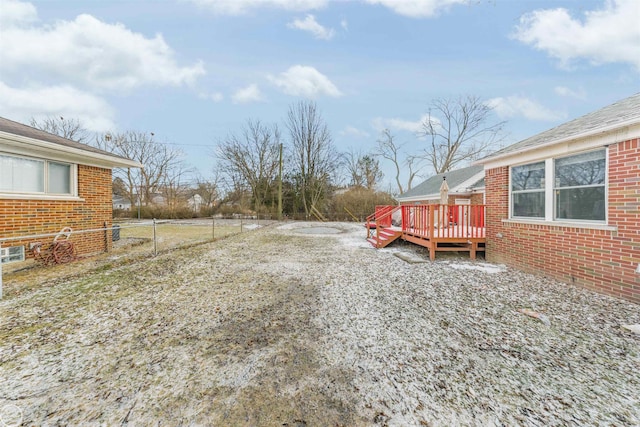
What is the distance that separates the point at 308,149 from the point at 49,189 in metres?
20.2

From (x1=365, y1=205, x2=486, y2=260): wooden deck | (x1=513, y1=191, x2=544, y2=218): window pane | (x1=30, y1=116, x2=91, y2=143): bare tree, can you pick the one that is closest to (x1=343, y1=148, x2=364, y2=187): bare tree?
(x1=365, y1=205, x2=486, y2=260): wooden deck

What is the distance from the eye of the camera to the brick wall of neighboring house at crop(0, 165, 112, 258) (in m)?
5.14

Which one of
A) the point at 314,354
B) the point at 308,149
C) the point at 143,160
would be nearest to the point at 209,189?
the point at 143,160

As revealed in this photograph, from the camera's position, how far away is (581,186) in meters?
4.49

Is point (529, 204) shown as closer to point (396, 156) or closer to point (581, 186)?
point (581, 186)

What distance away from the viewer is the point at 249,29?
9.74 metres

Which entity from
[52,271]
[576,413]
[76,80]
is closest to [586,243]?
[576,413]

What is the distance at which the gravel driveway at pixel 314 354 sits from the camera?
1702 millimetres

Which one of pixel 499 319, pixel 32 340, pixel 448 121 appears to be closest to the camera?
pixel 32 340

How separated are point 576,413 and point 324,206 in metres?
22.8

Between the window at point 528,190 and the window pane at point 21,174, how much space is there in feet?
35.9

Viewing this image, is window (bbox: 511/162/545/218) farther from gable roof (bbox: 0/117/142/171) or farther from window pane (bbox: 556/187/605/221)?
gable roof (bbox: 0/117/142/171)

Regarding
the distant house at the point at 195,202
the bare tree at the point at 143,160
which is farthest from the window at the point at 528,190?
the bare tree at the point at 143,160

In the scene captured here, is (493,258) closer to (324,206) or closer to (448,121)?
(324,206)
